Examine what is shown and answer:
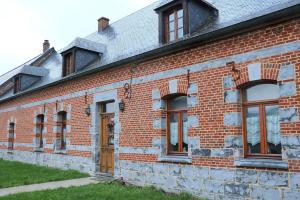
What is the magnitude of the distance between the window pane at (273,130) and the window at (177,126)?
225 centimetres

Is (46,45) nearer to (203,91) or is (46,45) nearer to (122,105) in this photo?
(122,105)

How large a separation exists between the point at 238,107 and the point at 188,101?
4.64 ft

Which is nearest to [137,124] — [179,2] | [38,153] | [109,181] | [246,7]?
[109,181]

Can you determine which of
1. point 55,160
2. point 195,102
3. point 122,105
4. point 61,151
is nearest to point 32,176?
point 61,151

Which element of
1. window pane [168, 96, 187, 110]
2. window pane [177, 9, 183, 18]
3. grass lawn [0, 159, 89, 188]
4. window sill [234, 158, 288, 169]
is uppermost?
window pane [177, 9, 183, 18]

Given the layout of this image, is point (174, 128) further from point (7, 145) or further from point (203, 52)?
point (7, 145)

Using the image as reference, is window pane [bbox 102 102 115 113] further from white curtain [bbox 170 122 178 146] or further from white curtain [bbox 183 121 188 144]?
white curtain [bbox 183 121 188 144]

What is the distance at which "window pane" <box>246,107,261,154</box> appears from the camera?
677cm

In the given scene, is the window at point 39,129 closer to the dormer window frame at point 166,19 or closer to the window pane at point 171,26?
the dormer window frame at point 166,19

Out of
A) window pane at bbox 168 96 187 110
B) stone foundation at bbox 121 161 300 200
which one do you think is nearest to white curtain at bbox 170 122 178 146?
window pane at bbox 168 96 187 110

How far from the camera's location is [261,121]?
671cm

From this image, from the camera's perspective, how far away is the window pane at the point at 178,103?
8422 millimetres

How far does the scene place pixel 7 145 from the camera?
18734mm

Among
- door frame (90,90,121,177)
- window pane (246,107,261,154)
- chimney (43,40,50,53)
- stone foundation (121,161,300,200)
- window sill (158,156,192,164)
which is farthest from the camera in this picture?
chimney (43,40,50,53)
